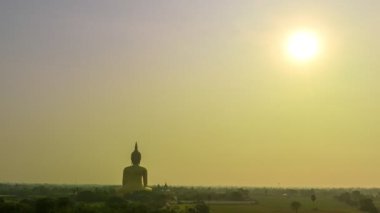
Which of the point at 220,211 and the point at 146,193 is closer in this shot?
the point at 220,211

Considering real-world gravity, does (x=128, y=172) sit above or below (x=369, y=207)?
above

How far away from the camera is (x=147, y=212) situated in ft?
185

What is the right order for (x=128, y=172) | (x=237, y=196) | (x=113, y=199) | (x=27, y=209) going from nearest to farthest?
(x=27, y=209) → (x=113, y=199) → (x=128, y=172) → (x=237, y=196)

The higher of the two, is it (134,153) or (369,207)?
(134,153)

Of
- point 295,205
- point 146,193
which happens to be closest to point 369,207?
point 295,205

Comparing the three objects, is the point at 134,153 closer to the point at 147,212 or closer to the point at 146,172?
the point at 146,172

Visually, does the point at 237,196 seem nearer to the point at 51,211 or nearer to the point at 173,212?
the point at 173,212

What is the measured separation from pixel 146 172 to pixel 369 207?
35.7m

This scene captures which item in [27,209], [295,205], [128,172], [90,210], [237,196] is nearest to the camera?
[90,210]

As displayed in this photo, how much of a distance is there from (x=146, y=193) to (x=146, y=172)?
366 inches

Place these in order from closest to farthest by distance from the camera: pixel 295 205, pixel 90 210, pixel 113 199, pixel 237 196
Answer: pixel 90 210 < pixel 113 199 < pixel 295 205 < pixel 237 196

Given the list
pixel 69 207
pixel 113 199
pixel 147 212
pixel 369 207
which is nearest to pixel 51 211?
pixel 69 207

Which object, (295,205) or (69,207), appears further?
(295,205)

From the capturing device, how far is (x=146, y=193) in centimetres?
9238
